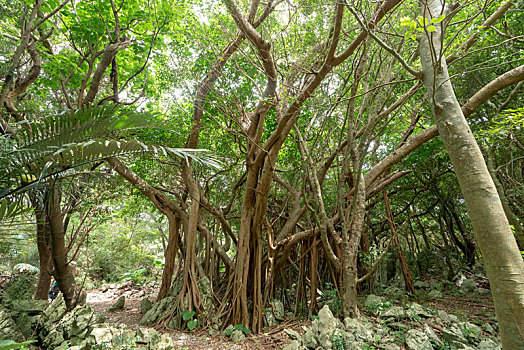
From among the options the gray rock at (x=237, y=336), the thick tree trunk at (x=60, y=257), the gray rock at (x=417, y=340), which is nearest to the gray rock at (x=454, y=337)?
the gray rock at (x=417, y=340)

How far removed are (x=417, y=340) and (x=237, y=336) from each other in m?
2.06

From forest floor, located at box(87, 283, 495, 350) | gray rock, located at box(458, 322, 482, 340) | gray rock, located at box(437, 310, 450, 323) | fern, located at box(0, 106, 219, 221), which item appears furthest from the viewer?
forest floor, located at box(87, 283, 495, 350)

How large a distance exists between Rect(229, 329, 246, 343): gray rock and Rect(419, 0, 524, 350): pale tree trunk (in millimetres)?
2835

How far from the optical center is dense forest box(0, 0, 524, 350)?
2104 millimetres

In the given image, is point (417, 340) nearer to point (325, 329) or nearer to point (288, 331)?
point (325, 329)

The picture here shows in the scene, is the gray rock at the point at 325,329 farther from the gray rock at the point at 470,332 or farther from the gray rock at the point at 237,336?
the gray rock at the point at 470,332

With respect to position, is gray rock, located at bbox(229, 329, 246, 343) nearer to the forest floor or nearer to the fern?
the forest floor

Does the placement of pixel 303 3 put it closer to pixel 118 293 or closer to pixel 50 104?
pixel 50 104

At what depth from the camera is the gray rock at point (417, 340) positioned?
2593 millimetres

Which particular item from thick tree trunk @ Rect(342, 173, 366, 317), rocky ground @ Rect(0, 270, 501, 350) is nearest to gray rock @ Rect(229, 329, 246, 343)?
rocky ground @ Rect(0, 270, 501, 350)

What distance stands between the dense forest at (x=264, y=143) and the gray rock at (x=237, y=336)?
113mm

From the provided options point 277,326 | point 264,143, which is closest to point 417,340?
point 277,326

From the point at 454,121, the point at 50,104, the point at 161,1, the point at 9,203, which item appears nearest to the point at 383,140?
the point at 454,121

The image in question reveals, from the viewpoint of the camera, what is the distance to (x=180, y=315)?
4.16 m
